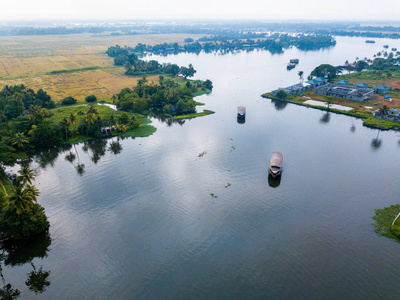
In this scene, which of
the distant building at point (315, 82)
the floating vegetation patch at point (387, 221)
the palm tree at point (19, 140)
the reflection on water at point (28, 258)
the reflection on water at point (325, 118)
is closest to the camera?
the reflection on water at point (28, 258)

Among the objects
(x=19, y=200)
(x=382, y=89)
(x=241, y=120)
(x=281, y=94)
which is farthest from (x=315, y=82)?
(x=19, y=200)

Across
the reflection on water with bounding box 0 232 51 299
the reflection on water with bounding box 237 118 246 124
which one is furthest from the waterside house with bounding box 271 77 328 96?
the reflection on water with bounding box 0 232 51 299

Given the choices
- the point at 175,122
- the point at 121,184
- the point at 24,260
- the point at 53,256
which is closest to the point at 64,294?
the point at 53,256

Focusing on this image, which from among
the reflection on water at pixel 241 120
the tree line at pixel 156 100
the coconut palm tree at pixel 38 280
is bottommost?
the coconut palm tree at pixel 38 280

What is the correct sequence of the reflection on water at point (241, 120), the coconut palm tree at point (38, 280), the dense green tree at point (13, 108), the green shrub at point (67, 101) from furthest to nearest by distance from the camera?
the green shrub at point (67, 101)
the reflection on water at point (241, 120)
the dense green tree at point (13, 108)
the coconut palm tree at point (38, 280)

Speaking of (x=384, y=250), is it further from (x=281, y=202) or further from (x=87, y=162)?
(x=87, y=162)

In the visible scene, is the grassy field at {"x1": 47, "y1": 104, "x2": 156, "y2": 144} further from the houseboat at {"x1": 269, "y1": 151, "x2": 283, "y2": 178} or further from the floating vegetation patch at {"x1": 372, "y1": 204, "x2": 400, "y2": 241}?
the floating vegetation patch at {"x1": 372, "y1": 204, "x2": 400, "y2": 241}

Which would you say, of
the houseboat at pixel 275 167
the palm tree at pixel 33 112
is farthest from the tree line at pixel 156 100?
the houseboat at pixel 275 167

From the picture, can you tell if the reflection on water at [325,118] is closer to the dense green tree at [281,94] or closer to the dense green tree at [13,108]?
the dense green tree at [281,94]
